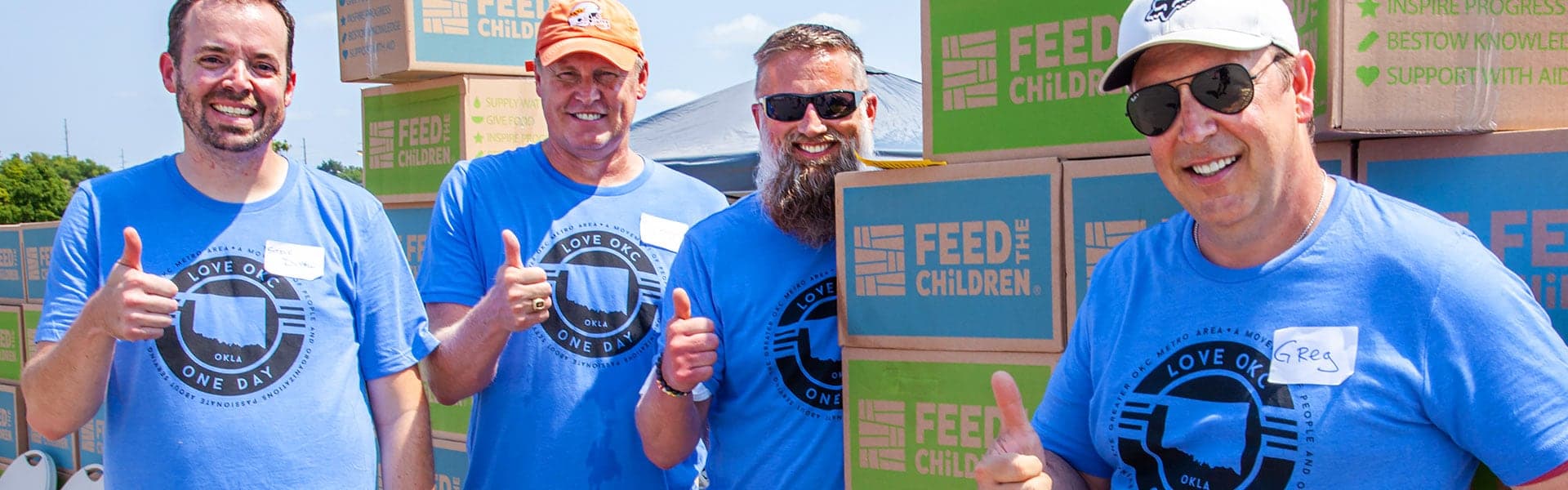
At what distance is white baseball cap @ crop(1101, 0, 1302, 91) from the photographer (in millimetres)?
1572

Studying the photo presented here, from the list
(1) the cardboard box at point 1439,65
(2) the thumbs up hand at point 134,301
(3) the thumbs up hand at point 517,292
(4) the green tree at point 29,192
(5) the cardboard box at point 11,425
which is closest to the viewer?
(1) the cardboard box at point 1439,65

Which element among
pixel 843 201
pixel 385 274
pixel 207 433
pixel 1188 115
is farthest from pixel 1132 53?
pixel 207 433

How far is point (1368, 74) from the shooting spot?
5.95 ft

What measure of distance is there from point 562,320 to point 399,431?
0.42m

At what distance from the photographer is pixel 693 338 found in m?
2.33

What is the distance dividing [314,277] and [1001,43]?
1427 mm

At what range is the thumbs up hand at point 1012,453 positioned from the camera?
167cm

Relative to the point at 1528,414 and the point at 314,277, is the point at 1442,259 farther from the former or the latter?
the point at 314,277

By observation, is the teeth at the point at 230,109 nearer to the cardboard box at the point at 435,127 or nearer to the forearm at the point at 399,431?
the forearm at the point at 399,431

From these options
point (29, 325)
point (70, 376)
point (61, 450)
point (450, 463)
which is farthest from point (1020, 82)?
point (61, 450)

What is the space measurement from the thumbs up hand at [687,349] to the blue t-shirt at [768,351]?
0.10 m

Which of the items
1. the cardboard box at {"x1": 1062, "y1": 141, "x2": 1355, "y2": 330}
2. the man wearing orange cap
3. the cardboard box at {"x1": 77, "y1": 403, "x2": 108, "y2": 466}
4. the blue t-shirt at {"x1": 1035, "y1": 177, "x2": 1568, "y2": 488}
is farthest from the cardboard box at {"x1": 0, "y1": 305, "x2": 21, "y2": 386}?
the blue t-shirt at {"x1": 1035, "y1": 177, "x2": 1568, "y2": 488}

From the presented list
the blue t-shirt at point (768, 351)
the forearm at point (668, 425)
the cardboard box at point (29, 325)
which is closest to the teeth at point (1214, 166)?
the blue t-shirt at point (768, 351)

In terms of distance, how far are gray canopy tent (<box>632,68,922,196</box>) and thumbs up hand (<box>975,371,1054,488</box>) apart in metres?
5.23
